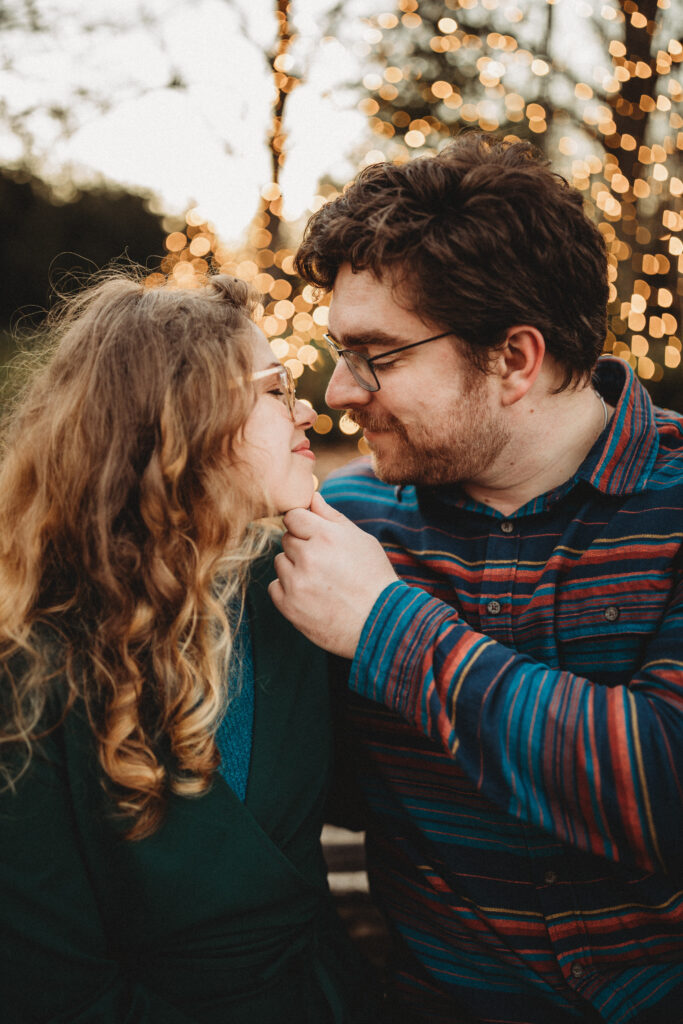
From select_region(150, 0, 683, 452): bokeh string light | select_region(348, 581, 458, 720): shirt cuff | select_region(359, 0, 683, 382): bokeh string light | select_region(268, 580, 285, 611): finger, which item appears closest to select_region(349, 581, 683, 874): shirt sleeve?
select_region(348, 581, 458, 720): shirt cuff

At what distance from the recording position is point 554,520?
187 centimetres

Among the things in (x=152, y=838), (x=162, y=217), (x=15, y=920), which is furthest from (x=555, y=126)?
(x=162, y=217)

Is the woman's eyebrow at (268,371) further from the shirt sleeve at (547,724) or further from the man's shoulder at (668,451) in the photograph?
A: the man's shoulder at (668,451)

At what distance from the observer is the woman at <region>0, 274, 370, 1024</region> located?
4.68ft

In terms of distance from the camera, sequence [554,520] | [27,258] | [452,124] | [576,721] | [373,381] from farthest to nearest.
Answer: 1. [27,258]
2. [452,124]
3. [373,381]
4. [554,520]
5. [576,721]

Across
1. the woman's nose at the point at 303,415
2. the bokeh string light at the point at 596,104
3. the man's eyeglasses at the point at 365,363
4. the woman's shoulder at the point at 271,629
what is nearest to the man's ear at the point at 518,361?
the man's eyeglasses at the point at 365,363

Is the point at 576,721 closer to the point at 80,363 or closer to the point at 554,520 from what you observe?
the point at 554,520

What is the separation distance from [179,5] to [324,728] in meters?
3.98

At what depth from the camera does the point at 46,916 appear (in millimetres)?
1405

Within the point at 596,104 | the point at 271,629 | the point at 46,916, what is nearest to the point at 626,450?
the point at 271,629

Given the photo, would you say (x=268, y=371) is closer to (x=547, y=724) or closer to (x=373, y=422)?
(x=373, y=422)

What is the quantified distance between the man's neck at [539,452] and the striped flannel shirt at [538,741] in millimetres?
83

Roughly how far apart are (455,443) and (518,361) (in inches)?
11.5

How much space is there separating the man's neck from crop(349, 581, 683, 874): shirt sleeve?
55 cm
